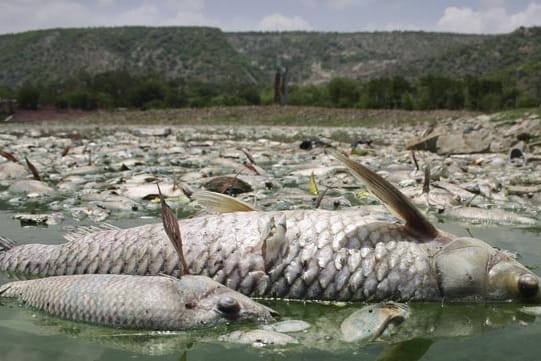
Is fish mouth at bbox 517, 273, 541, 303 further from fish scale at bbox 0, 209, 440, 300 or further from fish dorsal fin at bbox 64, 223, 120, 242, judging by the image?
fish dorsal fin at bbox 64, 223, 120, 242

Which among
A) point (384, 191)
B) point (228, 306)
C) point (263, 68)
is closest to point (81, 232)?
point (228, 306)

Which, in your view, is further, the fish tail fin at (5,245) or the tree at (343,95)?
the tree at (343,95)

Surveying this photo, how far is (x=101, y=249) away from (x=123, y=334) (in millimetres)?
1072

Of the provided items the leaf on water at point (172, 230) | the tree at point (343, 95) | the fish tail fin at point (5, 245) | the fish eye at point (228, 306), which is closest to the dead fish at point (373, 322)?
the fish eye at point (228, 306)

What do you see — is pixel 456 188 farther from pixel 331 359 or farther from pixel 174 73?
pixel 174 73

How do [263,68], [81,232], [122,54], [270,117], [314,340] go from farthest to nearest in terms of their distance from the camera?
[263,68] < [122,54] < [270,117] < [81,232] < [314,340]

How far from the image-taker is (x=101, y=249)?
155 inches

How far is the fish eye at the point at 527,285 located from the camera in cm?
340

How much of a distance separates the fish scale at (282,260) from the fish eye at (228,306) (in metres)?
0.48

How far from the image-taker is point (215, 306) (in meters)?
3.08

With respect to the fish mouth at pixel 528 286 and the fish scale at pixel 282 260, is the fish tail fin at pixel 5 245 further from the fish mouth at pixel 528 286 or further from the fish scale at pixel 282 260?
the fish mouth at pixel 528 286

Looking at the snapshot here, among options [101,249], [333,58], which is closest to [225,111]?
[101,249]

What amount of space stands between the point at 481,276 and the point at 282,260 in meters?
1.18

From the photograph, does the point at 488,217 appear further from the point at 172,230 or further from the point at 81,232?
the point at 81,232
